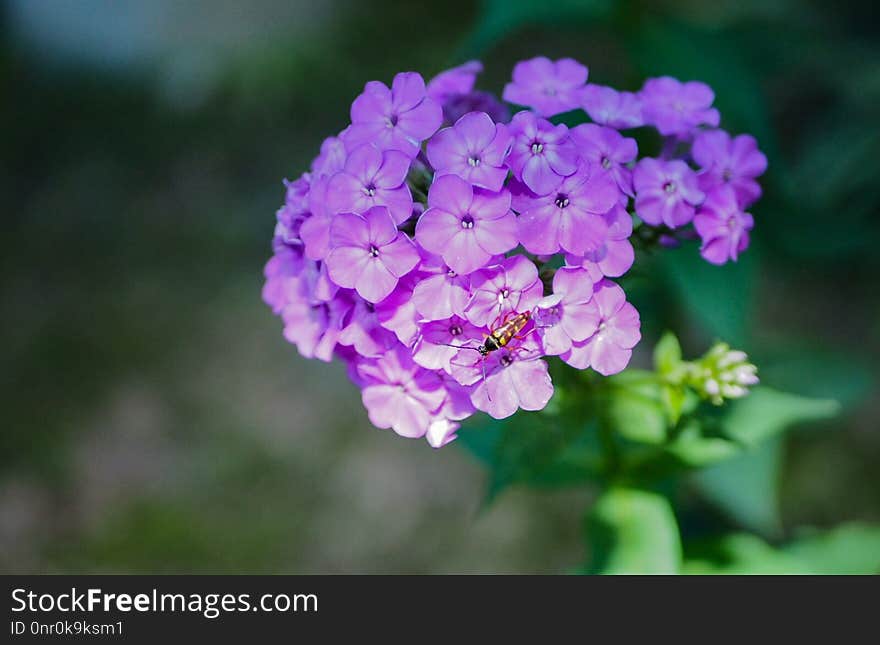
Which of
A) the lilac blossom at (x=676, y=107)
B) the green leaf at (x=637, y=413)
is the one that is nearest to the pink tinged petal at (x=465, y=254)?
the lilac blossom at (x=676, y=107)

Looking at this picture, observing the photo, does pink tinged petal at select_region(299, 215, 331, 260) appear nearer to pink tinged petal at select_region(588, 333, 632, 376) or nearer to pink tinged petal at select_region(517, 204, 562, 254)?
pink tinged petal at select_region(517, 204, 562, 254)

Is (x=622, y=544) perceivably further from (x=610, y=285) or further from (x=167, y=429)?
(x=167, y=429)

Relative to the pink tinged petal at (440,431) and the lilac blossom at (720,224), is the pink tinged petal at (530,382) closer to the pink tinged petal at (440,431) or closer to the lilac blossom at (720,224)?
the pink tinged petal at (440,431)

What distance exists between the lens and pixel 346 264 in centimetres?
175

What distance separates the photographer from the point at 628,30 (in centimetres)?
315

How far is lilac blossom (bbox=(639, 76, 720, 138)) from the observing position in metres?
2.01

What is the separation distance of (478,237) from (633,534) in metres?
1.13

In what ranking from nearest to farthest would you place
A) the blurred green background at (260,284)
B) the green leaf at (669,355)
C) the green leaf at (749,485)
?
the green leaf at (669,355) → the green leaf at (749,485) → the blurred green background at (260,284)

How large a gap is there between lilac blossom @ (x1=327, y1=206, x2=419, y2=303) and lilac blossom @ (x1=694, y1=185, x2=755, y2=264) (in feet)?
2.36

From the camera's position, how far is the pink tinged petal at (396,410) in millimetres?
1902

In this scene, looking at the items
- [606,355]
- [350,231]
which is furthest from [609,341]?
[350,231]

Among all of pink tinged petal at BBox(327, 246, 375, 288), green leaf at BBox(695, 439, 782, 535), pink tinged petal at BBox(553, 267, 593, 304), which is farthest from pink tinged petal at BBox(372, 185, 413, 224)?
green leaf at BBox(695, 439, 782, 535)

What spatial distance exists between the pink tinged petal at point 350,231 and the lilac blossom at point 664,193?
24.2 inches

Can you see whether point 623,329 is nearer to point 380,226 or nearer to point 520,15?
point 380,226
